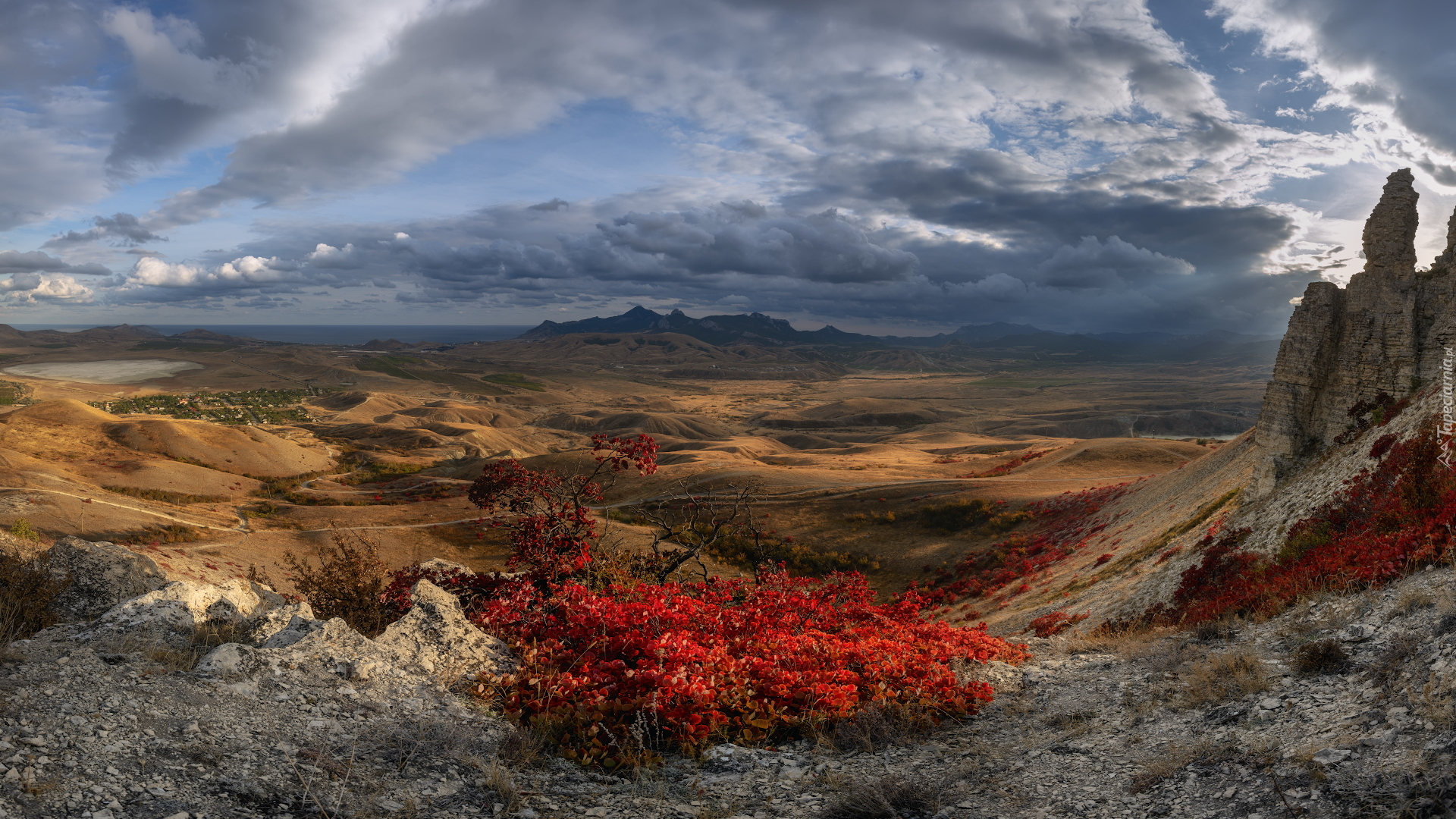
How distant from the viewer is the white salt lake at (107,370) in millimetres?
170125

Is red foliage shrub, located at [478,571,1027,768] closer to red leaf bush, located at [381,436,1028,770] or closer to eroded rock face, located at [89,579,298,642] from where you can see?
red leaf bush, located at [381,436,1028,770]

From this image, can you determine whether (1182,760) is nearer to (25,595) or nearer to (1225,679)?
(1225,679)

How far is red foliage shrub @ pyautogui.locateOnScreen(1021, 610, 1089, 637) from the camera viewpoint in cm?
1717

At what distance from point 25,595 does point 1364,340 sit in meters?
28.5

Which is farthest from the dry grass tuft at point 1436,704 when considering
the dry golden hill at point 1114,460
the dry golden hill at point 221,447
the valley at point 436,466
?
the dry golden hill at point 221,447

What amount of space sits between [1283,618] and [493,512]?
12671mm

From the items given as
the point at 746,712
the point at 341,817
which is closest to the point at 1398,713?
the point at 746,712

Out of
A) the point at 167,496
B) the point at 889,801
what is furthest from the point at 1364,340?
the point at 167,496

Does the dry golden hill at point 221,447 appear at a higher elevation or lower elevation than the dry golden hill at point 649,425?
higher

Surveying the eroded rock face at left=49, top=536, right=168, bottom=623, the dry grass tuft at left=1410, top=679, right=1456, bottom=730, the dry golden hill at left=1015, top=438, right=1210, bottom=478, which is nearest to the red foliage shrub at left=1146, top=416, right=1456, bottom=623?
the dry grass tuft at left=1410, top=679, right=1456, bottom=730

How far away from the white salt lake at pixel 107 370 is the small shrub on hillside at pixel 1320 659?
21880 cm

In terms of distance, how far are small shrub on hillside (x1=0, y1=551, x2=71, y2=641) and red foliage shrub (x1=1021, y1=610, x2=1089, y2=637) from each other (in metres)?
18.3

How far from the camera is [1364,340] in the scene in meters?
18.8

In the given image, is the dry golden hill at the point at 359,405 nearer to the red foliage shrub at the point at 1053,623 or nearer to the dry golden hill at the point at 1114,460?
the dry golden hill at the point at 1114,460
